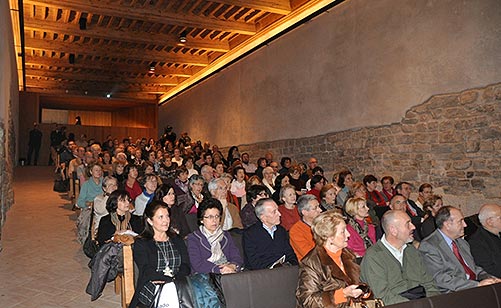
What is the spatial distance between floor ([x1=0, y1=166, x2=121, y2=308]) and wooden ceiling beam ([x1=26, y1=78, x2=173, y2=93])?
1089cm

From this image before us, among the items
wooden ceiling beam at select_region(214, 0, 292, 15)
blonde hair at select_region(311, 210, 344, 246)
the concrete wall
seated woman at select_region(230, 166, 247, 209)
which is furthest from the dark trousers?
blonde hair at select_region(311, 210, 344, 246)

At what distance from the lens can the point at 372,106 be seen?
24.8 feet

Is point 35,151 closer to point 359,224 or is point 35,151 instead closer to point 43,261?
point 43,261

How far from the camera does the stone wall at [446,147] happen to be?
5.60m

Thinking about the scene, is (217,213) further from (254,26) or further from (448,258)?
(254,26)

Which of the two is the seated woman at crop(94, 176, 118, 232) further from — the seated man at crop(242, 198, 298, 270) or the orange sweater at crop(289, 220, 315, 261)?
the orange sweater at crop(289, 220, 315, 261)

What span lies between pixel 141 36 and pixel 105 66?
4120mm

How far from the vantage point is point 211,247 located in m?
3.29

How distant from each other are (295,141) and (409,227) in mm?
6940

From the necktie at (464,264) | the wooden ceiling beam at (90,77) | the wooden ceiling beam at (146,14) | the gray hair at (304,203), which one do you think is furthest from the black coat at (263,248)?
the wooden ceiling beam at (90,77)

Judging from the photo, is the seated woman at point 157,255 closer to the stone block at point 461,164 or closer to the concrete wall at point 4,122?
the concrete wall at point 4,122

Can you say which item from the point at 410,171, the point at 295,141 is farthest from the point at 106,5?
the point at 410,171

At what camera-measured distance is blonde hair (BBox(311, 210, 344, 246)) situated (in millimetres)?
2673

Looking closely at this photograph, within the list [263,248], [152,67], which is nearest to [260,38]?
[152,67]
